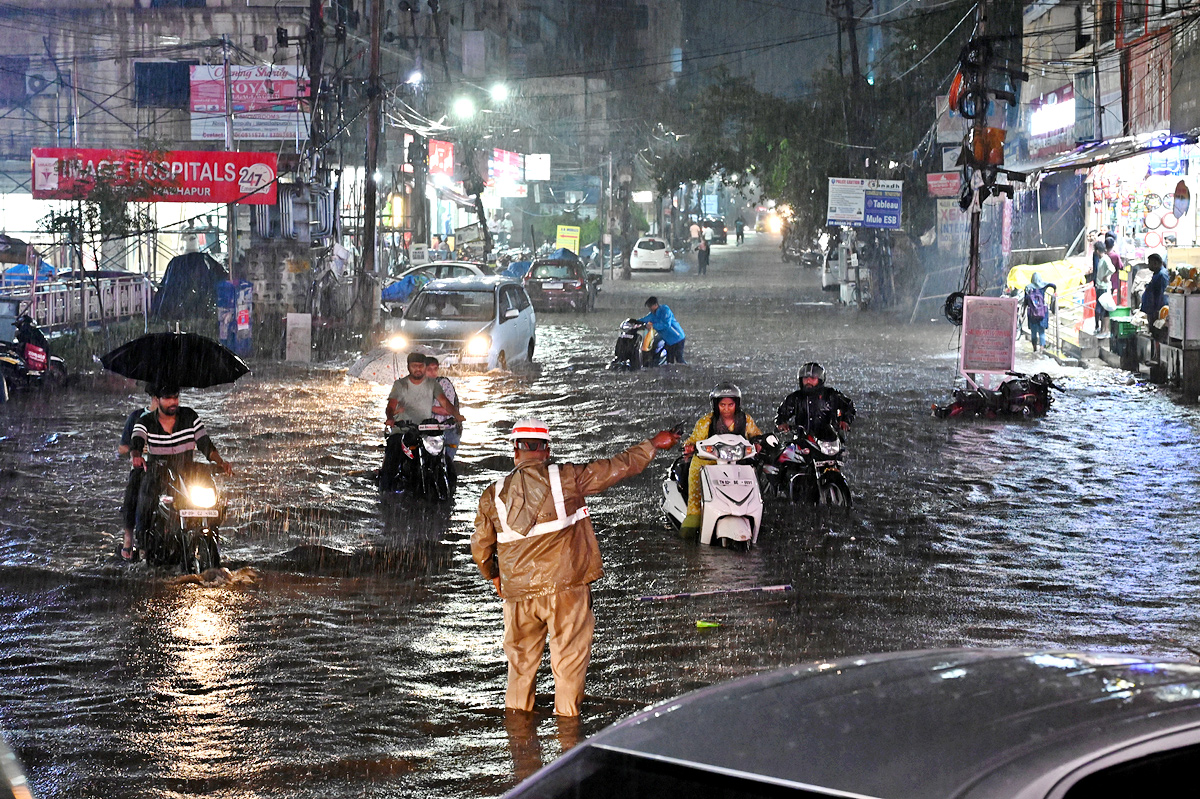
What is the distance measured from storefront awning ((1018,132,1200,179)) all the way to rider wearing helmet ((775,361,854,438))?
12.5 meters

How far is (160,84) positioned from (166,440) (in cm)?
3867

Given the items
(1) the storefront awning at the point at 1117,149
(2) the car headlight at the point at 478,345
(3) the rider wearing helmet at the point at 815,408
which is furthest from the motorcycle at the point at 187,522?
(1) the storefront awning at the point at 1117,149

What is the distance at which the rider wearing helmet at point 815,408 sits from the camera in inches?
498

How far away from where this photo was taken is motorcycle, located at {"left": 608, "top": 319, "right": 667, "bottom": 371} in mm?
23969

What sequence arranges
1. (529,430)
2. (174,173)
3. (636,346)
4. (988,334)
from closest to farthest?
1. (529,430)
2. (988,334)
3. (636,346)
4. (174,173)

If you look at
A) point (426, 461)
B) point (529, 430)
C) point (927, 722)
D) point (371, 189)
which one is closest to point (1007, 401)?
point (426, 461)

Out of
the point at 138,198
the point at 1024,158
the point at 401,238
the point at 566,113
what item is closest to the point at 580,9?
the point at 566,113

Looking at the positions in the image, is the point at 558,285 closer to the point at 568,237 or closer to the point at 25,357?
the point at 25,357

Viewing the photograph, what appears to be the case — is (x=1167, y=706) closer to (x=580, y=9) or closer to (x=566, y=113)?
(x=566, y=113)

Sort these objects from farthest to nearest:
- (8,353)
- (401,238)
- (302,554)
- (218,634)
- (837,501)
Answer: (401,238) < (8,353) < (837,501) < (302,554) < (218,634)

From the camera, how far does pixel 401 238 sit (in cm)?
4975

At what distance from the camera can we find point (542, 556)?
6668 millimetres

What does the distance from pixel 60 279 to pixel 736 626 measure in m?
27.1

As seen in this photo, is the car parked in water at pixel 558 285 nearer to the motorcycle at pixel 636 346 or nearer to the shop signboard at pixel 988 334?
the motorcycle at pixel 636 346
